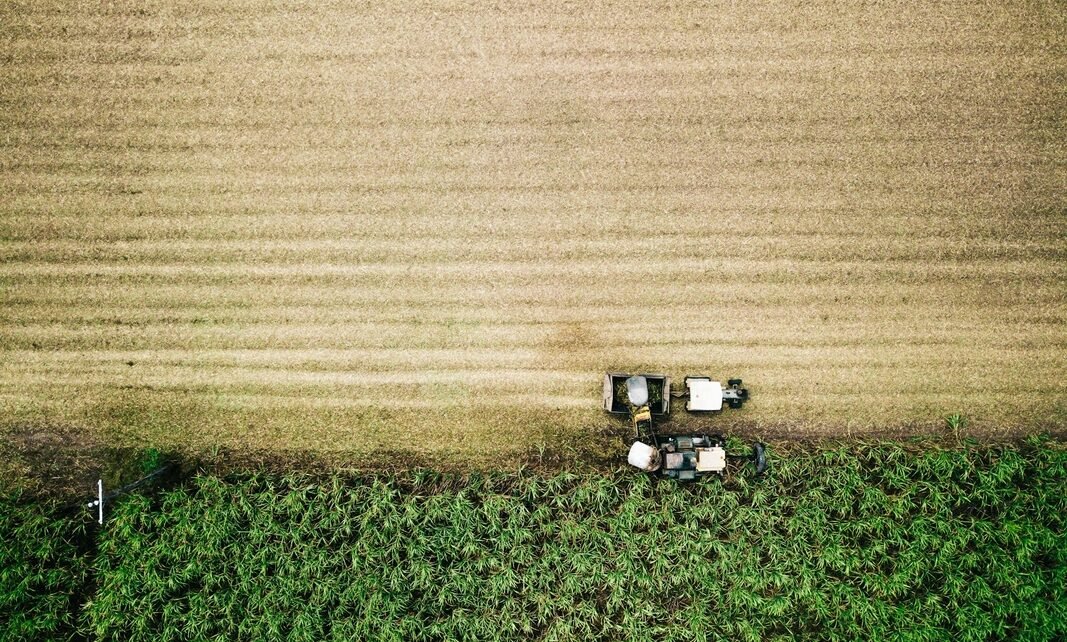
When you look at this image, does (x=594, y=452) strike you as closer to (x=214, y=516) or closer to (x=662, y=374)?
(x=662, y=374)

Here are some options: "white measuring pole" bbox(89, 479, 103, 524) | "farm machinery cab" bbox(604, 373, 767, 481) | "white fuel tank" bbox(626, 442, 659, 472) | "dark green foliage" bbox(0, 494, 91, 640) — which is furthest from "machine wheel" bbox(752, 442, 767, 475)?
"dark green foliage" bbox(0, 494, 91, 640)

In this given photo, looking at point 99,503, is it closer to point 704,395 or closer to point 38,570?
point 38,570

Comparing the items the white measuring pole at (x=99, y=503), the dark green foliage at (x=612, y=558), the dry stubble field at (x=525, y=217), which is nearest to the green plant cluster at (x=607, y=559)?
the dark green foliage at (x=612, y=558)

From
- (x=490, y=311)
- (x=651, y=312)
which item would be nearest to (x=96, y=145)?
(x=490, y=311)

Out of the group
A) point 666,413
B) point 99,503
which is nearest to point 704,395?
point 666,413

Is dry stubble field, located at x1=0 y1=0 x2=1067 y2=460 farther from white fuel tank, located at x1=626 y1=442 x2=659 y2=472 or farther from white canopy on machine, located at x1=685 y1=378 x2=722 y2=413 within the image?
white fuel tank, located at x1=626 y1=442 x2=659 y2=472

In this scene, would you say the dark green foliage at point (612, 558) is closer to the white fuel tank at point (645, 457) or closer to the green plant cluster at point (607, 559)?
the green plant cluster at point (607, 559)
